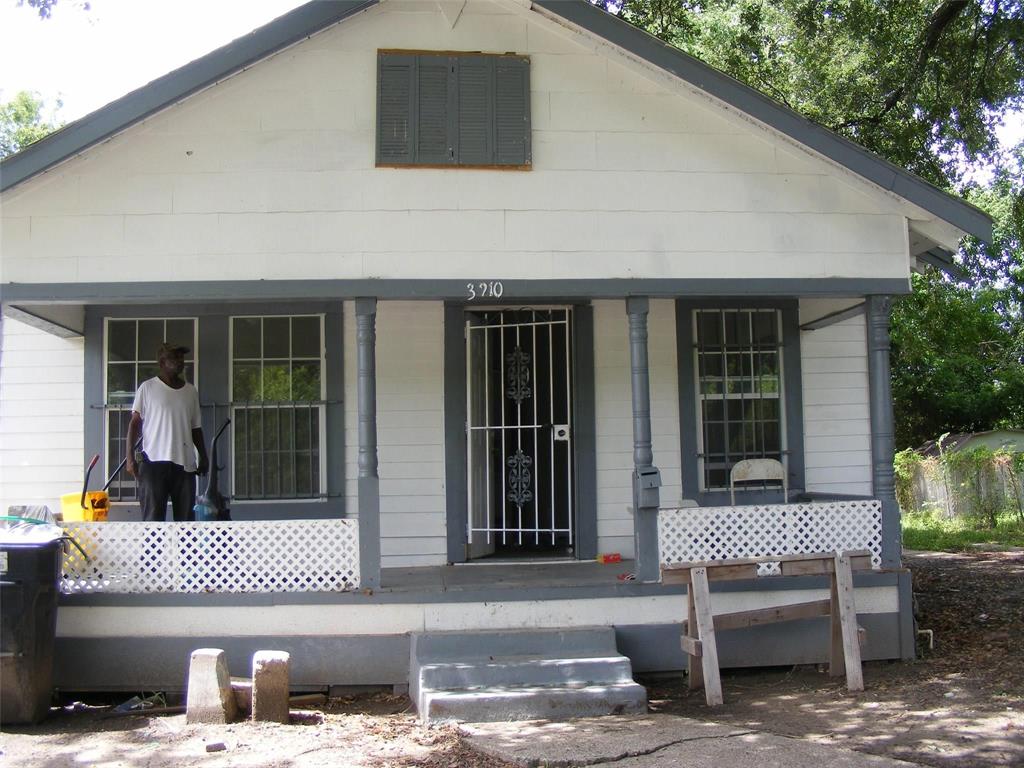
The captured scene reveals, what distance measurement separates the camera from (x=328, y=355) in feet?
28.8

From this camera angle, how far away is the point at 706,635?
22.1 ft

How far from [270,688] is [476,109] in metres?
4.40

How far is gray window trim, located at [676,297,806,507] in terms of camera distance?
8.90 meters

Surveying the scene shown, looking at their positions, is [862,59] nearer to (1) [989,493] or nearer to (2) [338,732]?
(1) [989,493]

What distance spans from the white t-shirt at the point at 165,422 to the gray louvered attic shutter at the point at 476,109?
292 centimetres

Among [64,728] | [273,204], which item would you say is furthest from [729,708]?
[273,204]

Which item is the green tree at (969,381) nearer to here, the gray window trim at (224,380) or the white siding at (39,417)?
the gray window trim at (224,380)

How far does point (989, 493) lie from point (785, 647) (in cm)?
1272

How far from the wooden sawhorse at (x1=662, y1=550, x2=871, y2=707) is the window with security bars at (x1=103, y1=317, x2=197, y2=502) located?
186 inches

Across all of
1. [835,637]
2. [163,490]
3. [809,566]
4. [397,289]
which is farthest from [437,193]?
[835,637]

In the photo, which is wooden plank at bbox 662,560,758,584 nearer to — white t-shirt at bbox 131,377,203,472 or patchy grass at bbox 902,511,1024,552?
white t-shirt at bbox 131,377,203,472

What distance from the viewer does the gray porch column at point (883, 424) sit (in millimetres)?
7742

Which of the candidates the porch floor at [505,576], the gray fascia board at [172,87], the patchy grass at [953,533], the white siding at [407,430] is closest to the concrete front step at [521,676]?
the porch floor at [505,576]

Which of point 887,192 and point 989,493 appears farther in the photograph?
point 989,493
